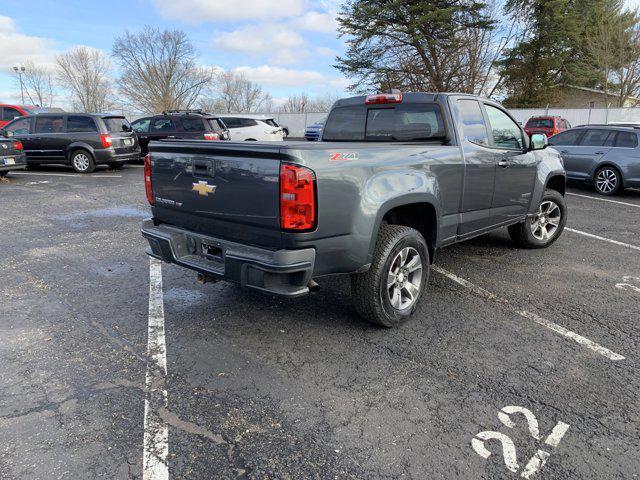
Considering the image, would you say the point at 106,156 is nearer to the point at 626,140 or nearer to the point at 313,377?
the point at 313,377

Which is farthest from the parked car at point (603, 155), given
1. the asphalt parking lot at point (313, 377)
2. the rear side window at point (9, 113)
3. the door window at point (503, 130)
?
the rear side window at point (9, 113)

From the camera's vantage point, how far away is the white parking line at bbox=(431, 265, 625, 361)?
3.49 metres

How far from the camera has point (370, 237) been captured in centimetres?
338

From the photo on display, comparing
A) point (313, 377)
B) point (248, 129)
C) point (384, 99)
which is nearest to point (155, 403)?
point (313, 377)

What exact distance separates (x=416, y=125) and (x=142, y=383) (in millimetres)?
3234

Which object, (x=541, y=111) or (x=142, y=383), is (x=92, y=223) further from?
(x=541, y=111)

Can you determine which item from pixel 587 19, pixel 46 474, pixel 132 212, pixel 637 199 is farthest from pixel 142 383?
pixel 587 19

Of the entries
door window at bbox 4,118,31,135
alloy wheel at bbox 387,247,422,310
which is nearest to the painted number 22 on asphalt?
alloy wheel at bbox 387,247,422,310

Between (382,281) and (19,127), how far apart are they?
13850mm

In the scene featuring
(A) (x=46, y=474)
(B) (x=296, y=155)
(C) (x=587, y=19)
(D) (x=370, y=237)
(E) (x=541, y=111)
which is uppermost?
(C) (x=587, y=19)

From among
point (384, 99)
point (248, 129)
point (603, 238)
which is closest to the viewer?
point (384, 99)

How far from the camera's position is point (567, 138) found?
11.5 m

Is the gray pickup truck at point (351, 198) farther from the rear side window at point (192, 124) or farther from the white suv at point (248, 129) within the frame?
the white suv at point (248, 129)

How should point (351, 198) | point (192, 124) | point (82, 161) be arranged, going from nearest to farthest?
point (351, 198)
point (82, 161)
point (192, 124)
